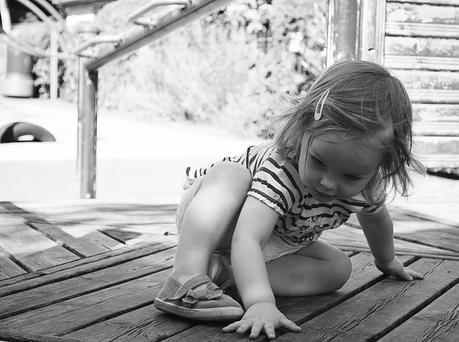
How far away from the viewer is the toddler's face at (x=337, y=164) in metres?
1.55

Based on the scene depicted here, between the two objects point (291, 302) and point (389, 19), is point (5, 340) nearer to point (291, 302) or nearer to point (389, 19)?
point (291, 302)

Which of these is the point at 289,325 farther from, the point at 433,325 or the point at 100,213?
the point at 100,213

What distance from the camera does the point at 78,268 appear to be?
1980mm

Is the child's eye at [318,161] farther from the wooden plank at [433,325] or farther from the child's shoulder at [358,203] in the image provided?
the wooden plank at [433,325]

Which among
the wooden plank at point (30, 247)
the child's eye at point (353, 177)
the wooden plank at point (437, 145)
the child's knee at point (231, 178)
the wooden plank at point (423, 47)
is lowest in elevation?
the wooden plank at point (30, 247)

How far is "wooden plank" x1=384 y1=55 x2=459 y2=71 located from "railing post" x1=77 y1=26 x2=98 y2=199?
6.40ft

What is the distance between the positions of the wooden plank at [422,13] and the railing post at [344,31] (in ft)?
6.64

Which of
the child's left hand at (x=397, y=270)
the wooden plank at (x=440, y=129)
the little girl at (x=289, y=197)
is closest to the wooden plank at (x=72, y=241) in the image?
the little girl at (x=289, y=197)

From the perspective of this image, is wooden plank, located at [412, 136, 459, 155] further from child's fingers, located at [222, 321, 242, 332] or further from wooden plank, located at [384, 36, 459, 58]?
child's fingers, located at [222, 321, 242, 332]

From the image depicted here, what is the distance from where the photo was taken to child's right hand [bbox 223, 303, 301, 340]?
1.46 metres

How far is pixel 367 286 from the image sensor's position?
6.30 ft

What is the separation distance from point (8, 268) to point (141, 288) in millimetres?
390

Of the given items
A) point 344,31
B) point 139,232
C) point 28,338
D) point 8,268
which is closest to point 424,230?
point 344,31

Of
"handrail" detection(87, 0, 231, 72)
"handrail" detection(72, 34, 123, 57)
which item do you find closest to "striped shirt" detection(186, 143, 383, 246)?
"handrail" detection(87, 0, 231, 72)
